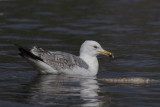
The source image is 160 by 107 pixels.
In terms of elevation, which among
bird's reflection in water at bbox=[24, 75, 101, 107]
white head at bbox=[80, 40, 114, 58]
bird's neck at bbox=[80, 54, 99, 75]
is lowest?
bird's reflection in water at bbox=[24, 75, 101, 107]

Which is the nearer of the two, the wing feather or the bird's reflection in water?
the bird's reflection in water

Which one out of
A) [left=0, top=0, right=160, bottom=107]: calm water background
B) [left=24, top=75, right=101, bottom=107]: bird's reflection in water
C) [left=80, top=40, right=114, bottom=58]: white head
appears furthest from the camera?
[left=80, top=40, right=114, bottom=58]: white head

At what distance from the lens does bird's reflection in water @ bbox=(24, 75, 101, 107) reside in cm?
940

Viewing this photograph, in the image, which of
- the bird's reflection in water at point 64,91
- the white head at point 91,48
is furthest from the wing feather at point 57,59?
the white head at point 91,48

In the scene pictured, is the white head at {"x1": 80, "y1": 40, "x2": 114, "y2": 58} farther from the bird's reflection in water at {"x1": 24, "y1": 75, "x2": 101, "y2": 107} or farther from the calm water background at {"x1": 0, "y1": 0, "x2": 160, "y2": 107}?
the bird's reflection in water at {"x1": 24, "y1": 75, "x2": 101, "y2": 107}

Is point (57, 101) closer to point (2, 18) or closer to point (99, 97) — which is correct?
point (99, 97)

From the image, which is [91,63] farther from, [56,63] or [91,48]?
[56,63]

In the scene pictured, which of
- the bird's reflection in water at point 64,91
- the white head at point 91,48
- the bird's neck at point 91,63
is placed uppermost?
the white head at point 91,48

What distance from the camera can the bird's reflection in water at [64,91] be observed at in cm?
940

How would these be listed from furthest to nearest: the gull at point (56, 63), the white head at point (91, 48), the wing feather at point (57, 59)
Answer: the white head at point (91, 48), the wing feather at point (57, 59), the gull at point (56, 63)

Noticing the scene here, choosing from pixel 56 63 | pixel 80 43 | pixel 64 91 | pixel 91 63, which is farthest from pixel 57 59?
pixel 80 43

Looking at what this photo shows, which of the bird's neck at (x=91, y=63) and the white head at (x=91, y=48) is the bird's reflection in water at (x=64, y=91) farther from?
the white head at (x=91, y=48)

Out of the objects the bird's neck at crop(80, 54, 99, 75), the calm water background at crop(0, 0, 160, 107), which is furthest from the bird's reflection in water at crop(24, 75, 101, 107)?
the bird's neck at crop(80, 54, 99, 75)

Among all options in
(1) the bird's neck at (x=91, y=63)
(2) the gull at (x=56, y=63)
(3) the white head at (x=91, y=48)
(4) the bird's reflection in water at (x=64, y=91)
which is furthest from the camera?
(3) the white head at (x=91, y=48)
